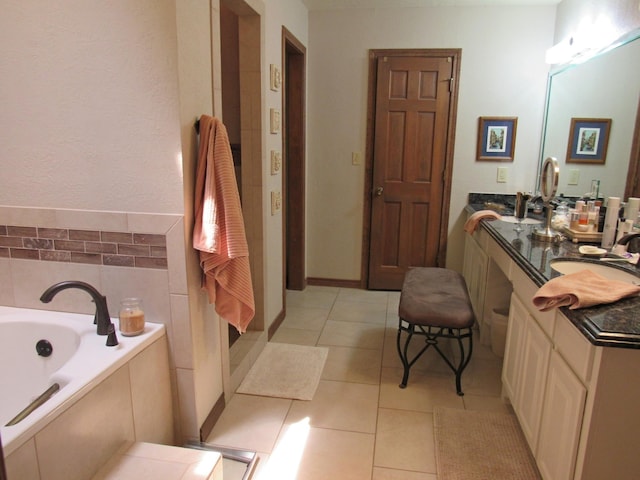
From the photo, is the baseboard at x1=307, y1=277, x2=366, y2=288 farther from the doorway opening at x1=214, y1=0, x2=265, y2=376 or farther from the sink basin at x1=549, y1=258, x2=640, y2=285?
the sink basin at x1=549, y1=258, x2=640, y2=285

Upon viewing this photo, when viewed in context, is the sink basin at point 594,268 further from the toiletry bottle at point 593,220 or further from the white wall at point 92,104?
the white wall at point 92,104

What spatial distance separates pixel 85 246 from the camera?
6.12 ft

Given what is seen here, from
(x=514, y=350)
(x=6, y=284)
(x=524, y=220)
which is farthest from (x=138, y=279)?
(x=524, y=220)

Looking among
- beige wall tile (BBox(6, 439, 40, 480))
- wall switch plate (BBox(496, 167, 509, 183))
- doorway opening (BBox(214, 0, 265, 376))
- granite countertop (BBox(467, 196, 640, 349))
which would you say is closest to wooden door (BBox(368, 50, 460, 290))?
wall switch plate (BBox(496, 167, 509, 183))

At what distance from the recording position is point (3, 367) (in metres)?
1.87

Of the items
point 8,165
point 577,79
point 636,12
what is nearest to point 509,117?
point 577,79

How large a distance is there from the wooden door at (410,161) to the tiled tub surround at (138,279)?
7.33 ft

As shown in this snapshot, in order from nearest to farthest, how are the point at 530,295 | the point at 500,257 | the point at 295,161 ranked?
the point at 530,295 < the point at 500,257 < the point at 295,161

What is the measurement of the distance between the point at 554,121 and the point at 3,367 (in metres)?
3.62

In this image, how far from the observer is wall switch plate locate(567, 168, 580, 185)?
287 centimetres

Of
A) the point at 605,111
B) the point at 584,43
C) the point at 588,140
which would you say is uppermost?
the point at 584,43

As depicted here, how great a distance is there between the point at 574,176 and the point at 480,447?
1837 mm

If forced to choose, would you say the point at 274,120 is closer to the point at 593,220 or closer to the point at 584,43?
the point at 593,220

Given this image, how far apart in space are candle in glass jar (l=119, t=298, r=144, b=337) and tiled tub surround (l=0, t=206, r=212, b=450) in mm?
97
